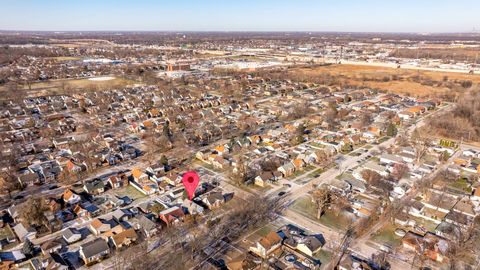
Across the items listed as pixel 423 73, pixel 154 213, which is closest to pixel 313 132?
pixel 154 213

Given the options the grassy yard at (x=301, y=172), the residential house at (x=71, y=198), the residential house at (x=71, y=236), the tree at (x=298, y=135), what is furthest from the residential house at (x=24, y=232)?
the tree at (x=298, y=135)

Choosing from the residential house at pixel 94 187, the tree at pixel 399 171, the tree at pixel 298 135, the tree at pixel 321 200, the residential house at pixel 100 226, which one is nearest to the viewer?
the residential house at pixel 100 226

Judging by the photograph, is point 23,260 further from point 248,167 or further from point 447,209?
point 447,209

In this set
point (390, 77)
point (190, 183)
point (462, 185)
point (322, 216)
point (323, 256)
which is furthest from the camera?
point (390, 77)

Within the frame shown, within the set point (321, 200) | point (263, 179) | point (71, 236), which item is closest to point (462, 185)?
point (321, 200)

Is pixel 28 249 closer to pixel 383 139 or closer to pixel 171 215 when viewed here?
pixel 171 215

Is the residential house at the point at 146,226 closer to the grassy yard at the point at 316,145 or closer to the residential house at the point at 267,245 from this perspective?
the residential house at the point at 267,245
